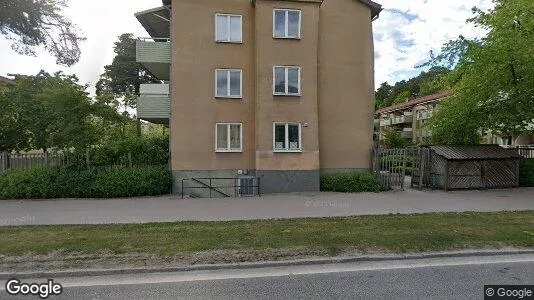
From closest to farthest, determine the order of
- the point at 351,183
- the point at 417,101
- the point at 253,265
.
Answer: the point at 253,265, the point at 351,183, the point at 417,101

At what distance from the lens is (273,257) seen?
6.06 meters

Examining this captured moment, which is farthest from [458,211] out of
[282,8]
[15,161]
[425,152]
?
[15,161]

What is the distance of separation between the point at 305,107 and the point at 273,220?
8.25m

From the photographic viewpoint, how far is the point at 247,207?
11.4 meters

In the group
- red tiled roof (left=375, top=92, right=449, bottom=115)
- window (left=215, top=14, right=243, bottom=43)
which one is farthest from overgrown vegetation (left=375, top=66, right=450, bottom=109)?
window (left=215, top=14, right=243, bottom=43)

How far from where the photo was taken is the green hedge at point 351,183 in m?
15.6

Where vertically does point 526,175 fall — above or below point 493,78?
below

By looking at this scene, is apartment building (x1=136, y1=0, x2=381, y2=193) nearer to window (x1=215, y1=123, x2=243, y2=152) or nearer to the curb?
window (x1=215, y1=123, x2=243, y2=152)

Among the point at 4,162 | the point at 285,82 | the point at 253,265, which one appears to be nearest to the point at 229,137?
the point at 285,82

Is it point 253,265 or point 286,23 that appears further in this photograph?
point 286,23

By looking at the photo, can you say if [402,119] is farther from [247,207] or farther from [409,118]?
[247,207]

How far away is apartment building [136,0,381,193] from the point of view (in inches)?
Answer: 624

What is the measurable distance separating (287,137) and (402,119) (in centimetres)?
4393

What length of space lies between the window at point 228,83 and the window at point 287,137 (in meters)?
2.56
